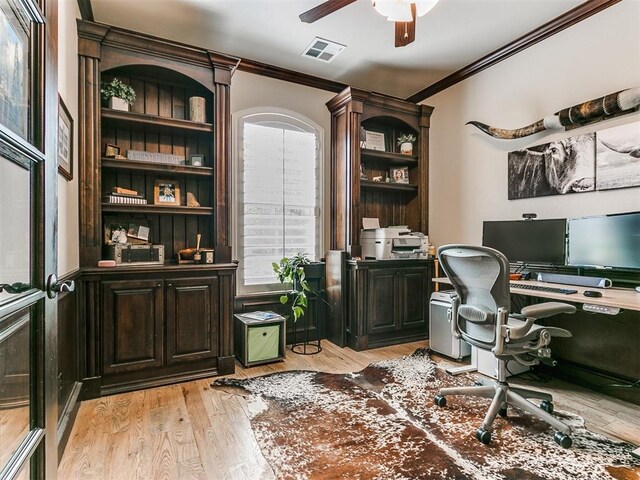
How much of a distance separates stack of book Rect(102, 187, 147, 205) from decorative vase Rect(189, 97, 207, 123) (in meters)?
0.81

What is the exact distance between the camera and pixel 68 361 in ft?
7.09

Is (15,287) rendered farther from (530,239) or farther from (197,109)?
(530,239)

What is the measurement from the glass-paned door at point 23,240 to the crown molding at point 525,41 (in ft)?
11.6

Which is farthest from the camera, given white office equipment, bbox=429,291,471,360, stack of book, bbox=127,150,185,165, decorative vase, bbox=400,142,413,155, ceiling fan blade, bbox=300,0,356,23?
decorative vase, bbox=400,142,413,155

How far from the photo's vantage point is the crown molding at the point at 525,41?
272 cm

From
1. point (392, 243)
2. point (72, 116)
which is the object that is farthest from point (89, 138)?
point (392, 243)

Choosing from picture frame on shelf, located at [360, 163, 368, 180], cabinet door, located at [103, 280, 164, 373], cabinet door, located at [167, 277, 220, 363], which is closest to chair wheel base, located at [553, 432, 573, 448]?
cabinet door, located at [167, 277, 220, 363]

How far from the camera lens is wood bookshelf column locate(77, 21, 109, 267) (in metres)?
2.56

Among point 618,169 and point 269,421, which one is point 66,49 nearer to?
point 269,421

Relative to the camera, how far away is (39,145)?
3.16ft

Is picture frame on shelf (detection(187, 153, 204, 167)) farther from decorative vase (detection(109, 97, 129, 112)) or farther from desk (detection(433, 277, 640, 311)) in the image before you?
desk (detection(433, 277, 640, 311))

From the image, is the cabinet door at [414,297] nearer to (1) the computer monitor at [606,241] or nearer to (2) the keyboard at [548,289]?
(2) the keyboard at [548,289]

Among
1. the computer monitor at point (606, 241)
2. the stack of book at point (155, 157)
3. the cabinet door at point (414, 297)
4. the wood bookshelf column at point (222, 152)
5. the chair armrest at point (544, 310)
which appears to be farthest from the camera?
the cabinet door at point (414, 297)

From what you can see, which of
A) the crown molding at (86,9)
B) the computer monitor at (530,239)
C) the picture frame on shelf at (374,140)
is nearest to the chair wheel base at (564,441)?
the computer monitor at (530,239)
